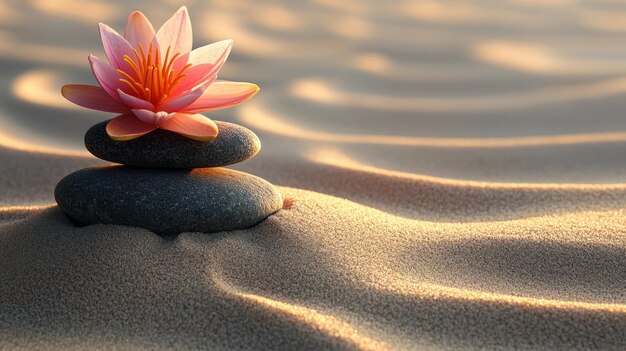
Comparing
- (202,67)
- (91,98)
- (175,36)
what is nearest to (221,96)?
(202,67)

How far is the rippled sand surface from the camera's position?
5.08 feet

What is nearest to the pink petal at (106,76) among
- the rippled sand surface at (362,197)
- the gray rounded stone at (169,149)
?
the gray rounded stone at (169,149)

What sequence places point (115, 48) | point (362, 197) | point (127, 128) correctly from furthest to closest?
1. point (362, 197)
2. point (115, 48)
3. point (127, 128)

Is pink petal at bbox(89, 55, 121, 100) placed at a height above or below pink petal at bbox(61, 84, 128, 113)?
above

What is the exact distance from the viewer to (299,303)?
5.26 ft

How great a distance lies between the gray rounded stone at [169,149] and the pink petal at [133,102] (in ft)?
0.24

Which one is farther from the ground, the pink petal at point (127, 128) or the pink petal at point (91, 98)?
the pink petal at point (91, 98)

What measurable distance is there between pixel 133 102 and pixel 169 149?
0.43 feet

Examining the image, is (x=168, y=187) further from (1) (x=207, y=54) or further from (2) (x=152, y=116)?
(1) (x=207, y=54)

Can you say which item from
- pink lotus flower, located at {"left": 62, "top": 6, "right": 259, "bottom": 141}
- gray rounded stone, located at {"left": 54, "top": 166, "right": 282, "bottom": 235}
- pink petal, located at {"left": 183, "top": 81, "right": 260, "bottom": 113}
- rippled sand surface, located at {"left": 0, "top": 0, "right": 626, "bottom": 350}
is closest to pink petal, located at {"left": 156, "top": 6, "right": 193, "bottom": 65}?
pink lotus flower, located at {"left": 62, "top": 6, "right": 259, "bottom": 141}

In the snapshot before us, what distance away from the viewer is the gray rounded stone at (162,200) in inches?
68.7

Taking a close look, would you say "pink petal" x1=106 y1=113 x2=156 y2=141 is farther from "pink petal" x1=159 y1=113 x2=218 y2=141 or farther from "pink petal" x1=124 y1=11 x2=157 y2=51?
"pink petal" x1=124 y1=11 x2=157 y2=51

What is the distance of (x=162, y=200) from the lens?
1746 millimetres

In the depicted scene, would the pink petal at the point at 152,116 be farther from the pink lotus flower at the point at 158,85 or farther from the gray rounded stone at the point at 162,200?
the gray rounded stone at the point at 162,200
